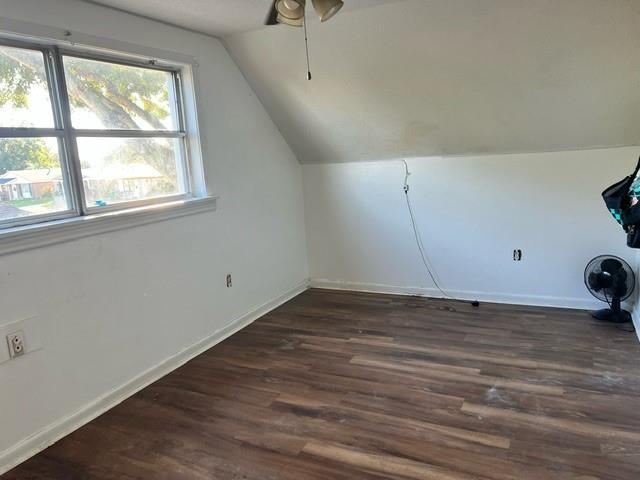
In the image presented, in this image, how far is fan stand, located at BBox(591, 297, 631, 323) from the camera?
132 inches

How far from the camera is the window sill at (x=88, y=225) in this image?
2.14 m

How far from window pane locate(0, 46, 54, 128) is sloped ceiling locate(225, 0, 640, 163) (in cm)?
143

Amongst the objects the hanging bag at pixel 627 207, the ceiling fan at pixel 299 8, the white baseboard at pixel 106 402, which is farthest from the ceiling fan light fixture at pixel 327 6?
the white baseboard at pixel 106 402

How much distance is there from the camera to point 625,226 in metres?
2.77

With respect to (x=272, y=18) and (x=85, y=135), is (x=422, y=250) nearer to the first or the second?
(x=272, y=18)

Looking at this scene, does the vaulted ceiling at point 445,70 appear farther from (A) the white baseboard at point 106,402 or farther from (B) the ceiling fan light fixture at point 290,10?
(A) the white baseboard at point 106,402


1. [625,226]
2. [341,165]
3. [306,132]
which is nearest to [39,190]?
[306,132]

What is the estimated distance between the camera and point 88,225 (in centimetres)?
246

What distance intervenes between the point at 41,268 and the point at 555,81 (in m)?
3.20

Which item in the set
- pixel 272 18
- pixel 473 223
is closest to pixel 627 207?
pixel 473 223

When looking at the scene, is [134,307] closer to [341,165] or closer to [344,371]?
[344,371]

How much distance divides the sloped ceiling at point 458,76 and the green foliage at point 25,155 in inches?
62.6

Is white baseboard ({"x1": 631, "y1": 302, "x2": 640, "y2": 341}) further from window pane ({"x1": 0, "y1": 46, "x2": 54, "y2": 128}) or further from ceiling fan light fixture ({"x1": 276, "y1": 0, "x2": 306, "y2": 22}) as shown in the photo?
window pane ({"x1": 0, "y1": 46, "x2": 54, "y2": 128})

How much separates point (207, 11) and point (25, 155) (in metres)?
1.29
